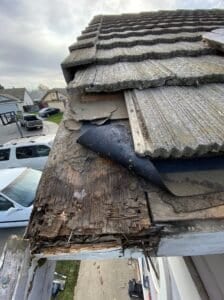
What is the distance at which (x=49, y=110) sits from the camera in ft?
111

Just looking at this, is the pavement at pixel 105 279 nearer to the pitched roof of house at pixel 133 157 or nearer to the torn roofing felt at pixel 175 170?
the pitched roof of house at pixel 133 157

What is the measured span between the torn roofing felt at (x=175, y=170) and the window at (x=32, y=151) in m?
8.67

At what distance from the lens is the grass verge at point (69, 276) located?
4.86 metres

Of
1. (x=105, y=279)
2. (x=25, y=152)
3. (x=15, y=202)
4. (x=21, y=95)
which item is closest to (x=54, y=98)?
(x=21, y=95)

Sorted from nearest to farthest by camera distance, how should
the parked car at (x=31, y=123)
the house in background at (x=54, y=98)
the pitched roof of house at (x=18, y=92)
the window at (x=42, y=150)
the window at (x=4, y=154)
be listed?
the window at (x=42, y=150) → the window at (x=4, y=154) → the parked car at (x=31, y=123) → the pitched roof of house at (x=18, y=92) → the house in background at (x=54, y=98)

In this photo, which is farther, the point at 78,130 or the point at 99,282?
the point at 99,282

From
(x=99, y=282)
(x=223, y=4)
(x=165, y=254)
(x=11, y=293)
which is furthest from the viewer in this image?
(x=99, y=282)

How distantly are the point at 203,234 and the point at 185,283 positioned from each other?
1.83 metres

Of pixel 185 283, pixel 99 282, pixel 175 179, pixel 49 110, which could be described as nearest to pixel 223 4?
pixel 185 283

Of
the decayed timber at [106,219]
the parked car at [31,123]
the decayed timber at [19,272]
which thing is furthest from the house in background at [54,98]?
the decayed timber at [19,272]

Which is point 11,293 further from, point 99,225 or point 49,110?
point 49,110

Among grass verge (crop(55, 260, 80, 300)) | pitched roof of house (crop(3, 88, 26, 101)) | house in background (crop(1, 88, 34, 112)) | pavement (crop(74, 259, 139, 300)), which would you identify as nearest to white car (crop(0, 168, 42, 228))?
grass verge (crop(55, 260, 80, 300))

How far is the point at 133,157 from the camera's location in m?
0.85

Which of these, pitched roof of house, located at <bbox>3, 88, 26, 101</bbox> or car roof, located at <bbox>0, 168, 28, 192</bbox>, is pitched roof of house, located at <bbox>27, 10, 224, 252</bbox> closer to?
car roof, located at <bbox>0, 168, 28, 192</bbox>
